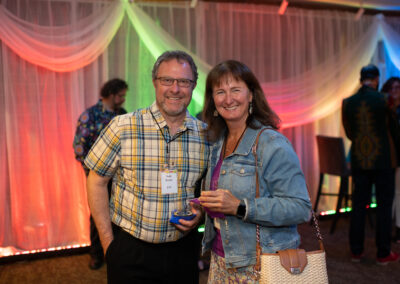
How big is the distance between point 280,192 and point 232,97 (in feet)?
1.44

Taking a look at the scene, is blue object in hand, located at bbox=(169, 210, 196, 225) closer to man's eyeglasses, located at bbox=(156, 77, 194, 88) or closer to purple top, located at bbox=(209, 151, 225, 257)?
purple top, located at bbox=(209, 151, 225, 257)

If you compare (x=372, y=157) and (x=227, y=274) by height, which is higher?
(x=372, y=157)

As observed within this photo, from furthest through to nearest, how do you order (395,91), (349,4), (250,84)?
(349,4)
(395,91)
(250,84)

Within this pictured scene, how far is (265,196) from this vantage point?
4.46 ft

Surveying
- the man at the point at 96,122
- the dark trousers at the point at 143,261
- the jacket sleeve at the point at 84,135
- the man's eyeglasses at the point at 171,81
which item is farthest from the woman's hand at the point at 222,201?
the jacket sleeve at the point at 84,135

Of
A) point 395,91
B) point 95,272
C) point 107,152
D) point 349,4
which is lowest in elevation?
point 95,272

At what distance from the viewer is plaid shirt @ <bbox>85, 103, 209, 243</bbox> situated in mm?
1530

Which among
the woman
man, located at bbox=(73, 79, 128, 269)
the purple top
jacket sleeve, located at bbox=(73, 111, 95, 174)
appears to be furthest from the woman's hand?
jacket sleeve, located at bbox=(73, 111, 95, 174)

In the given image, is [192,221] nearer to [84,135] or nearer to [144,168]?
[144,168]

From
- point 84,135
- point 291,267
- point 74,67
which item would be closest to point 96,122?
point 84,135

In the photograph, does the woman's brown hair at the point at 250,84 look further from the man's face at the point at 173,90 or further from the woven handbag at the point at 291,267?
the woven handbag at the point at 291,267

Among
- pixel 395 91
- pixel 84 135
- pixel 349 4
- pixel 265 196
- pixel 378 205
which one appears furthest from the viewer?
pixel 349 4

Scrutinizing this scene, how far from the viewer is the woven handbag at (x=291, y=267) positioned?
48.6 inches

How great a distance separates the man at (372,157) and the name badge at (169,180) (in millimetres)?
2351
